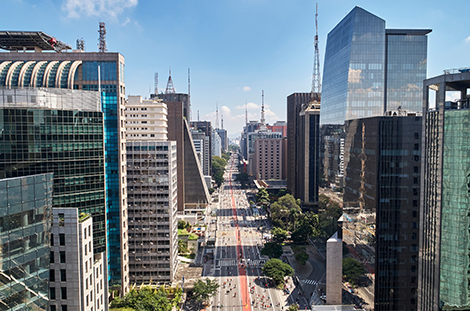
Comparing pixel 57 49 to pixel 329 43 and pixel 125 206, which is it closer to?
pixel 125 206

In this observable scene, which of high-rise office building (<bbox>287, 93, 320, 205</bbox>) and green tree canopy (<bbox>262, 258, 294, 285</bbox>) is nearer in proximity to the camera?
green tree canopy (<bbox>262, 258, 294, 285</bbox>)

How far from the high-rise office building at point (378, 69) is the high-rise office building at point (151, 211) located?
138 ft

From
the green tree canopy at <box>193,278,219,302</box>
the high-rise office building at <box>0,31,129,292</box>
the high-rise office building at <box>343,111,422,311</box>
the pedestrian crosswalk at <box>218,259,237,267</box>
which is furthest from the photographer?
the pedestrian crosswalk at <box>218,259,237,267</box>

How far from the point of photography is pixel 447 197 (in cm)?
4247

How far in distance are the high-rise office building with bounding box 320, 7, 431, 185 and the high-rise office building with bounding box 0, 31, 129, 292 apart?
166 feet

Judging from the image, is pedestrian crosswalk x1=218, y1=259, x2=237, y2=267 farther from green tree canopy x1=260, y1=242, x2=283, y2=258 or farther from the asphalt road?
green tree canopy x1=260, y1=242, x2=283, y2=258

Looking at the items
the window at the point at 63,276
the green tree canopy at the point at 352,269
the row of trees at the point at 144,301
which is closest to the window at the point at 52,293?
the window at the point at 63,276

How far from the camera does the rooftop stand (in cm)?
6600

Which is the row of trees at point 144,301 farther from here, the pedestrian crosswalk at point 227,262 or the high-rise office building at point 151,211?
the pedestrian crosswalk at point 227,262

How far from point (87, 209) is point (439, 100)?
187 feet

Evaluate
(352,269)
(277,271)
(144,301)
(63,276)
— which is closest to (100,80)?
(63,276)

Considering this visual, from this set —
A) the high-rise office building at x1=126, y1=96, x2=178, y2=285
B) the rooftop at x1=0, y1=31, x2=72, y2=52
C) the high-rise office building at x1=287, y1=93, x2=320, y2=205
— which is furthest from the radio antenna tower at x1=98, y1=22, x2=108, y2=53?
the high-rise office building at x1=287, y1=93, x2=320, y2=205

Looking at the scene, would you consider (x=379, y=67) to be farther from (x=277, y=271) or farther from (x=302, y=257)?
(x=277, y=271)

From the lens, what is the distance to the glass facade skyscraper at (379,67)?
77188mm
